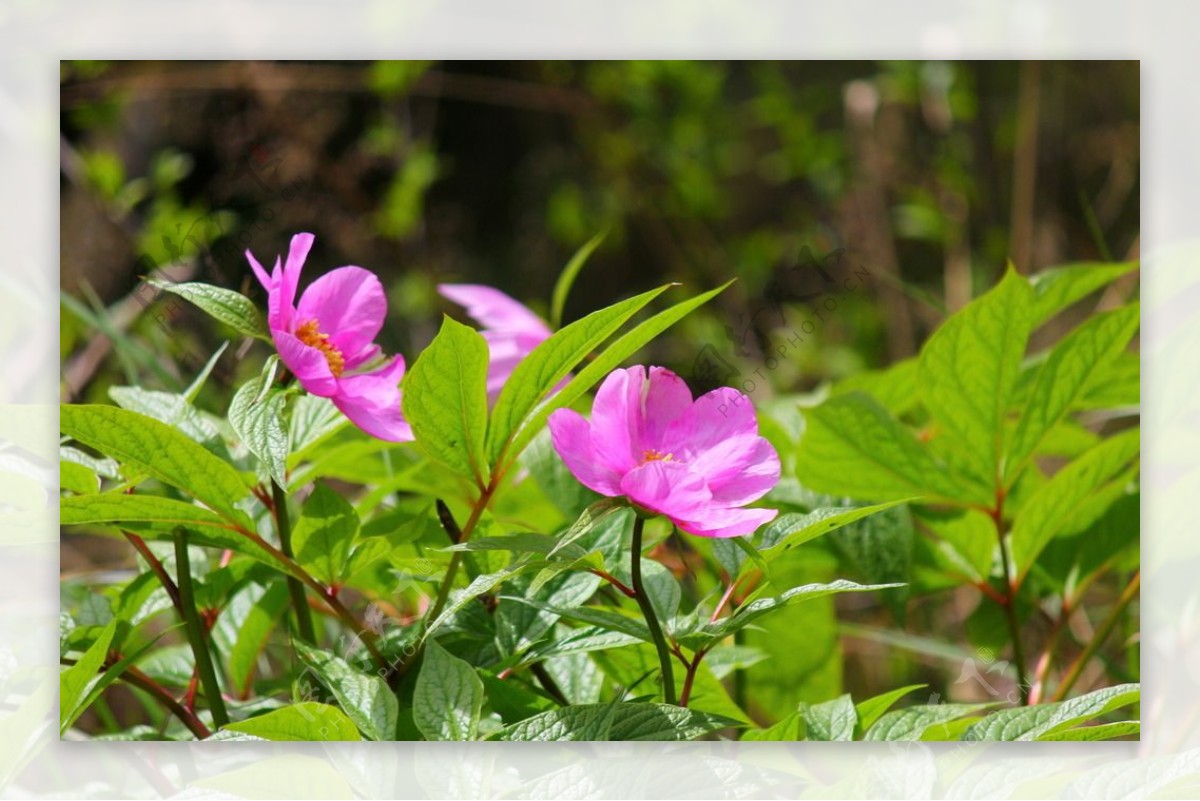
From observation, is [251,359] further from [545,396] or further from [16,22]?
[545,396]

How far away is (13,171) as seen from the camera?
25.0 inches

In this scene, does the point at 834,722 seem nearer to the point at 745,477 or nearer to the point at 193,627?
the point at 745,477

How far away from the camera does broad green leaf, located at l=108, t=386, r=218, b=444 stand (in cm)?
49

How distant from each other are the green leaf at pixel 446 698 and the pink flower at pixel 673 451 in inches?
3.3

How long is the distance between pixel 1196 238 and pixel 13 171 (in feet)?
2.09

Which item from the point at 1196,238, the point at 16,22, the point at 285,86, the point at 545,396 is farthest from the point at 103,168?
the point at 1196,238

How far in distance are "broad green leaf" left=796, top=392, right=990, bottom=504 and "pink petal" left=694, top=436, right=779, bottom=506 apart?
113 millimetres

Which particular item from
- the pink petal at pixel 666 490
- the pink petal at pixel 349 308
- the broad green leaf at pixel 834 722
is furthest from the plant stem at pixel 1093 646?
the pink petal at pixel 349 308

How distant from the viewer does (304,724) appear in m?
0.43

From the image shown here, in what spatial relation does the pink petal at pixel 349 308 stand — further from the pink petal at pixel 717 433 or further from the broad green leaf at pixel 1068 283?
the broad green leaf at pixel 1068 283

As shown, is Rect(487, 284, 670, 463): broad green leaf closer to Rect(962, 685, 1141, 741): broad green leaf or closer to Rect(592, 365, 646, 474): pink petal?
Rect(592, 365, 646, 474): pink petal

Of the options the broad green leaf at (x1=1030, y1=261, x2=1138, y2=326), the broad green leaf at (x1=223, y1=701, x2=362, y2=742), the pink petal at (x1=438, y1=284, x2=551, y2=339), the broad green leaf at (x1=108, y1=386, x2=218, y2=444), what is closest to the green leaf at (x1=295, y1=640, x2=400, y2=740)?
the broad green leaf at (x1=223, y1=701, x2=362, y2=742)

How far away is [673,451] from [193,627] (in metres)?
0.20

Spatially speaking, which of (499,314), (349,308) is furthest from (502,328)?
(349,308)
